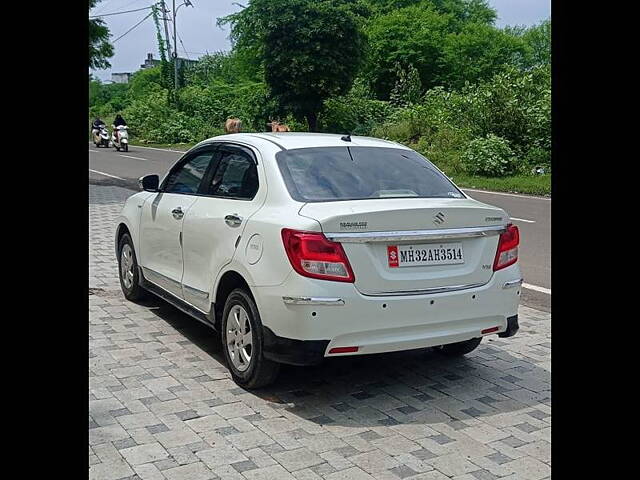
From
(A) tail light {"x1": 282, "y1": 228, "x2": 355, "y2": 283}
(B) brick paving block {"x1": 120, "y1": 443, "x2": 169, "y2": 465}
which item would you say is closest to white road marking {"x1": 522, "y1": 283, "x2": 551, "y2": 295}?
(A) tail light {"x1": 282, "y1": 228, "x2": 355, "y2": 283}

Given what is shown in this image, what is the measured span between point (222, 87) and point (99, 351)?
43.4m

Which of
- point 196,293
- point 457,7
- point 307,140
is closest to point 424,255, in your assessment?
point 307,140

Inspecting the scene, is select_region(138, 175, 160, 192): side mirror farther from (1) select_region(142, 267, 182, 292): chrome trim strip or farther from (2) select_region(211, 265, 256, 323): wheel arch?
(2) select_region(211, 265, 256, 323): wheel arch

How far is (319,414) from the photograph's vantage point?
4344 mm

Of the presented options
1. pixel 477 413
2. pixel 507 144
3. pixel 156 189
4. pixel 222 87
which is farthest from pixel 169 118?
pixel 477 413

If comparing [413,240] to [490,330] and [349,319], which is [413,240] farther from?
[490,330]

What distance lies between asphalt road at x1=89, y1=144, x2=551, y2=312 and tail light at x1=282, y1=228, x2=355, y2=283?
1165 mm

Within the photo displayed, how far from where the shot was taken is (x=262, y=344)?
447cm

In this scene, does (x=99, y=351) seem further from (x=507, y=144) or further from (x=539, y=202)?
(x=507, y=144)

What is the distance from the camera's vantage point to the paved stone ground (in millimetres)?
3652

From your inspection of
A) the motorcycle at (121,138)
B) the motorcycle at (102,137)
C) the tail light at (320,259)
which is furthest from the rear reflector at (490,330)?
the motorcycle at (102,137)

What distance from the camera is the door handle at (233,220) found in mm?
4797
